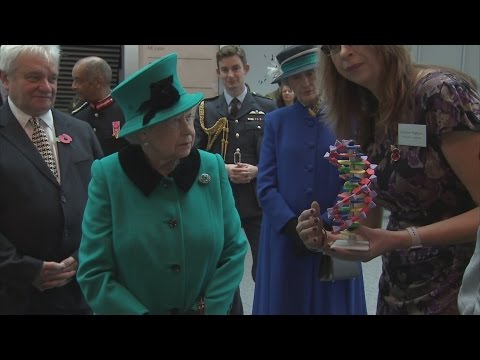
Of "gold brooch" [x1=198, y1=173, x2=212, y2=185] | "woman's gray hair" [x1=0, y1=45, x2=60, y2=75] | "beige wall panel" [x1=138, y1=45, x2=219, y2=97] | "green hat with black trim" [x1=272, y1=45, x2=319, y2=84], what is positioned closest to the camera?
"gold brooch" [x1=198, y1=173, x2=212, y2=185]

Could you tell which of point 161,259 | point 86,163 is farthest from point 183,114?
point 86,163

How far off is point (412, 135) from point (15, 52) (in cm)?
132

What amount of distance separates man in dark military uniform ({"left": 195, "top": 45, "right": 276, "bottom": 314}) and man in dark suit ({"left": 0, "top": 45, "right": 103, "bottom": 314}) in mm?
1254

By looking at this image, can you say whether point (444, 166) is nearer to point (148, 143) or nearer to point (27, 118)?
point (148, 143)

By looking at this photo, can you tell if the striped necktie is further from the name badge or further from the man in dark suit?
the name badge

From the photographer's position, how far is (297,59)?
2424 millimetres

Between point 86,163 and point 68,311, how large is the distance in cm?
55

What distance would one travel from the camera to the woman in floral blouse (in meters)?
1.54

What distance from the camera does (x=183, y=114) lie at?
1.67m

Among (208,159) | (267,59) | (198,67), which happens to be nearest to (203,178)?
(208,159)

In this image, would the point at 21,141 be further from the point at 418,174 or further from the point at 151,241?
the point at 418,174

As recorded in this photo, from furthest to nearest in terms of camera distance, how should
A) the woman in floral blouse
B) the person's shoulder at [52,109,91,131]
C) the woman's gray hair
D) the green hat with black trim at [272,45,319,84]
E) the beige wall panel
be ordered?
the beige wall panel → the green hat with black trim at [272,45,319,84] → the person's shoulder at [52,109,91,131] → the woman's gray hair → the woman in floral blouse

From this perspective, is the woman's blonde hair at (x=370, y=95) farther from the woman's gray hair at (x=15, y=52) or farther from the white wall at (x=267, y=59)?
the white wall at (x=267, y=59)

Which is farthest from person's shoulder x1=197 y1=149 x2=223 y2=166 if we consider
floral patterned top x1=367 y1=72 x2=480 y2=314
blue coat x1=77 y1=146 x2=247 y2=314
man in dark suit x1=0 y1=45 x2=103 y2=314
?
man in dark suit x1=0 y1=45 x2=103 y2=314
